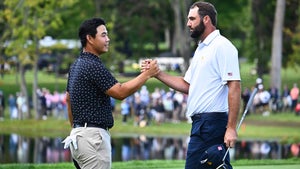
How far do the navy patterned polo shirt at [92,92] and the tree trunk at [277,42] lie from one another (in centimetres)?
4434

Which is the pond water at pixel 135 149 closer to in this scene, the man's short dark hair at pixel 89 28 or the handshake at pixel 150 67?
the handshake at pixel 150 67

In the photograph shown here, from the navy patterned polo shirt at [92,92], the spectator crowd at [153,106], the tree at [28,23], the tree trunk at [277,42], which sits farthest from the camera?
the tree trunk at [277,42]

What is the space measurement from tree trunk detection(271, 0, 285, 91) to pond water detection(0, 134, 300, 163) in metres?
14.1

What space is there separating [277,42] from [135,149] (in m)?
21.4

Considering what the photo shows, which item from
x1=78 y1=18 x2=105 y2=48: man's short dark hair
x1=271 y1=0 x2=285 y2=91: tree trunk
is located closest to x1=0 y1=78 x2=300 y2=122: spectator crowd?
x1=271 y1=0 x2=285 y2=91: tree trunk

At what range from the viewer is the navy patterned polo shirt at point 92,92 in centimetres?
927

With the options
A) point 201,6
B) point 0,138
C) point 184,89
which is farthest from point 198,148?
point 0,138

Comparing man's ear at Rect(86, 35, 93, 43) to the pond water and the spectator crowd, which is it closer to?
the pond water

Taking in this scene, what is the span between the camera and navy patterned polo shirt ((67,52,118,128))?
9.27 m

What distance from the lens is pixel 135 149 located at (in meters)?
34.2

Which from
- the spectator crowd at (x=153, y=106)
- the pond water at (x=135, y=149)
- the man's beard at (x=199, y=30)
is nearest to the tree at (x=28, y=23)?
the spectator crowd at (x=153, y=106)

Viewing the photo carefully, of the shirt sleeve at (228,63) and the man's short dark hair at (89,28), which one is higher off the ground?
the man's short dark hair at (89,28)

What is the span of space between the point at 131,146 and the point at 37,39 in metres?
15.7

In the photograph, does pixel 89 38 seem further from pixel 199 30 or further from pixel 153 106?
pixel 153 106
